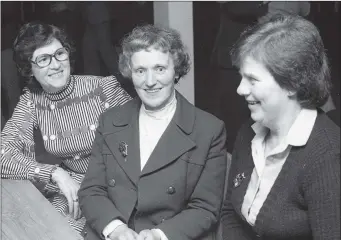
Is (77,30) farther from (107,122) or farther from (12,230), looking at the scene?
(12,230)

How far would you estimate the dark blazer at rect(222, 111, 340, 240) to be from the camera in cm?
174

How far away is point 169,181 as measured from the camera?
85.5 inches

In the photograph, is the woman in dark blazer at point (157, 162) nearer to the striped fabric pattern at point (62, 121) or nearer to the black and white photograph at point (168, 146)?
the black and white photograph at point (168, 146)

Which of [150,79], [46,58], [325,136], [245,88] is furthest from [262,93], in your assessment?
[46,58]

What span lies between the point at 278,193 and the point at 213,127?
1.39 feet

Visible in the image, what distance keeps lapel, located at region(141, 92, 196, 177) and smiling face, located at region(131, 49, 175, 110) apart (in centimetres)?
9

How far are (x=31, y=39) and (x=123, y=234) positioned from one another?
3.26 ft

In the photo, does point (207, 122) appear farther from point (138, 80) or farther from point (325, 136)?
point (325, 136)

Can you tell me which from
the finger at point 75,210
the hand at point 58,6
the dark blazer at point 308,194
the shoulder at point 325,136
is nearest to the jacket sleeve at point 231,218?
the dark blazer at point 308,194

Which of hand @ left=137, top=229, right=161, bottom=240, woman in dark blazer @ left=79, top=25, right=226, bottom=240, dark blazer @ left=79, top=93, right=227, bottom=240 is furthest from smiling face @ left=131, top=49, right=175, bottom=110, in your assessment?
hand @ left=137, top=229, right=161, bottom=240

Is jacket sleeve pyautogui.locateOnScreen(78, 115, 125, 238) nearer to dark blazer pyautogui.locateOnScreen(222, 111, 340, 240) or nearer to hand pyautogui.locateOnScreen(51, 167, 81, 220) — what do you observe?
hand pyautogui.locateOnScreen(51, 167, 81, 220)

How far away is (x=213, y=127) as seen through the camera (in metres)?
2.18

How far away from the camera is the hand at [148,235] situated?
6.70ft

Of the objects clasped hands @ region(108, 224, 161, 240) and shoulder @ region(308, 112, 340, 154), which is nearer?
shoulder @ region(308, 112, 340, 154)
